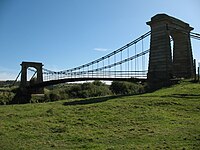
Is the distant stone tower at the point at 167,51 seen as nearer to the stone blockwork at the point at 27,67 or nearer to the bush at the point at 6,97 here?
the bush at the point at 6,97

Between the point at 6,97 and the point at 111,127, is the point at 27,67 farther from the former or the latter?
the point at 111,127

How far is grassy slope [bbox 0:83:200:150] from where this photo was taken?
8977mm

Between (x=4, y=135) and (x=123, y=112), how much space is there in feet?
19.8

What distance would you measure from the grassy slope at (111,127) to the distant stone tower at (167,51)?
33.2 feet

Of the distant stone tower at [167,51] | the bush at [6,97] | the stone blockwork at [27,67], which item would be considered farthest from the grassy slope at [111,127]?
the stone blockwork at [27,67]

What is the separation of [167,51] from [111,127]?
17.0m

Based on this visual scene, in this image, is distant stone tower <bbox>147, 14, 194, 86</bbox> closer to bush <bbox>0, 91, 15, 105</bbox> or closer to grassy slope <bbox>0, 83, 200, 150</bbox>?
grassy slope <bbox>0, 83, 200, 150</bbox>

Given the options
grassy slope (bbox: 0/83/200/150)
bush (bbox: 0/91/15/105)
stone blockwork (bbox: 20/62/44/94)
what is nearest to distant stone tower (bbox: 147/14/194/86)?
grassy slope (bbox: 0/83/200/150)

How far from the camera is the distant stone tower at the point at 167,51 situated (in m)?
26.6

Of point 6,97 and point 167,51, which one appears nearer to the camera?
point 167,51

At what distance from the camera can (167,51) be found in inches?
1047

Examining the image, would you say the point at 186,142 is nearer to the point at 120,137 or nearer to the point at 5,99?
the point at 120,137

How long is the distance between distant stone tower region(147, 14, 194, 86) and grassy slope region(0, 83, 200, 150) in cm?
1013

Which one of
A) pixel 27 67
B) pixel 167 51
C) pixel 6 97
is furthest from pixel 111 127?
pixel 27 67
